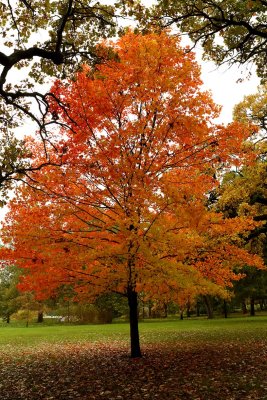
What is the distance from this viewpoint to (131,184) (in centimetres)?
1138

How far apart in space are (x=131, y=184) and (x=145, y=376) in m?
5.54

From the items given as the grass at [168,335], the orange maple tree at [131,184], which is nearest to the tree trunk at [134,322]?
the orange maple tree at [131,184]

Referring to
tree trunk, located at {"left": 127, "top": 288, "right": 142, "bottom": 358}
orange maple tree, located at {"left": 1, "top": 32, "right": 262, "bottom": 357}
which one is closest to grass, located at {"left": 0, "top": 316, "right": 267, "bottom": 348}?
tree trunk, located at {"left": 127, "top": 288, "right": 142, "bottom": 358}

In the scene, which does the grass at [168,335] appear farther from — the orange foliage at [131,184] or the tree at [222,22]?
the tree at [222,22]

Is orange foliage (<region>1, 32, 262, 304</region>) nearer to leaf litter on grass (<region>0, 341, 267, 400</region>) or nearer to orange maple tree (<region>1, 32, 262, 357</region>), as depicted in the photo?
orange maple tree (<region>1, 32, 262, 357</region>)

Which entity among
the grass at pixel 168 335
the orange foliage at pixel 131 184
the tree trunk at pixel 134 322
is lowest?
the grass at pixel 168 335

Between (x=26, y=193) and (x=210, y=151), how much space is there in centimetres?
585

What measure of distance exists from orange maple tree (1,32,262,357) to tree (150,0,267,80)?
217 centimetres

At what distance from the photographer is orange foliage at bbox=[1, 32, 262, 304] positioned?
1088cm

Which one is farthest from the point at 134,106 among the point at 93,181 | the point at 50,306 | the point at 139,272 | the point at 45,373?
the point at 50,306

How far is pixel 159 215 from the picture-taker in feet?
35.6

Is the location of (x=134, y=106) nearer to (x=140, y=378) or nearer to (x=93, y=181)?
(x=93, y=181)

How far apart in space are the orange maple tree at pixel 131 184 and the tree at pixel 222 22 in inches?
85.5

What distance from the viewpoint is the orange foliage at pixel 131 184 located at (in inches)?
428
